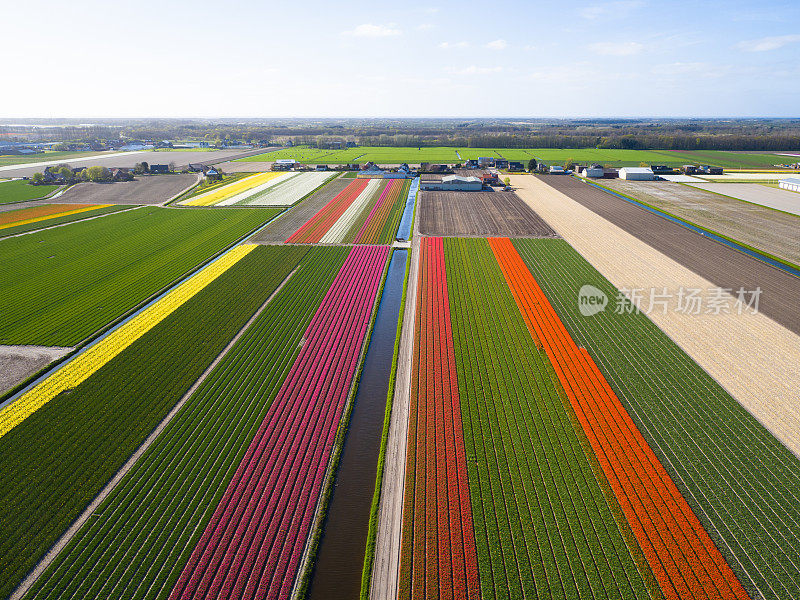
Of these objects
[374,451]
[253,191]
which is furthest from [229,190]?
[374,451]

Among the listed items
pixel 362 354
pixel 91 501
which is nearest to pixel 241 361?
pixel 362 354

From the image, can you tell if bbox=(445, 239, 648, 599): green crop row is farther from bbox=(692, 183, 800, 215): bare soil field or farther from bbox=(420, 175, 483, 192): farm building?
bbox=(692, 183, 800, 215): bare soil field

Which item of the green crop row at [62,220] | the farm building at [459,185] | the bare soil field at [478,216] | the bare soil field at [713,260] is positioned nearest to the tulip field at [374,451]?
the bare soil field at [713,260]

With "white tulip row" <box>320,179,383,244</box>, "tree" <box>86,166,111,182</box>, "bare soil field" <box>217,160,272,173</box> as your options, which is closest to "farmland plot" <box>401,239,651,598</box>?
"white tulip row" <box>320,179,383,244</box>

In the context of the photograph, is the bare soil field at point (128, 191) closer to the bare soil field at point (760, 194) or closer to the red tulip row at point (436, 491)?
the red tulip row at point (436, 491)

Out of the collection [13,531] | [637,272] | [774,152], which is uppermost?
[774,152]

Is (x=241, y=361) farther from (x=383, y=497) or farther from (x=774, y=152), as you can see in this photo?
(x=774, y=152)
